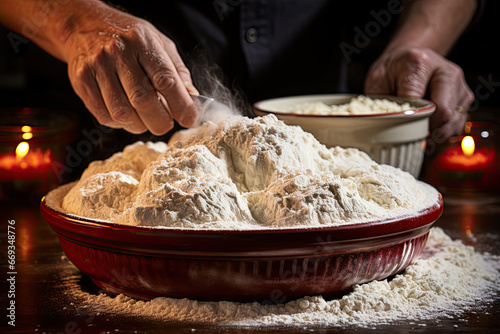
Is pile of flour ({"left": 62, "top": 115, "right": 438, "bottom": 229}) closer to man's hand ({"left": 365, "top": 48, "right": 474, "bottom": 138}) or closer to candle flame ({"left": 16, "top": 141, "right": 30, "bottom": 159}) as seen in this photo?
candle flame ({"left": 16, "top": 141, "right": 30, "bottom": 159})

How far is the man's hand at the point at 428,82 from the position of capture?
176 centimetres

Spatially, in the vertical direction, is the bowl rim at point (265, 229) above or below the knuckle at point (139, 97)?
below

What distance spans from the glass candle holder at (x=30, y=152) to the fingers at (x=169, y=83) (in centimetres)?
55

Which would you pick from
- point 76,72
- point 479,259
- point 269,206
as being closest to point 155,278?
point 269,206

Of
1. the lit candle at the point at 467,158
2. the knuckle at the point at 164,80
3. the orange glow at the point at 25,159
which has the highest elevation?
the knuckle at the point at 164,80

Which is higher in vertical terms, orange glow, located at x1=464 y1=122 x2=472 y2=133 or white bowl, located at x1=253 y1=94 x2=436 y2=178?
white bowl, located at x1=253 y1=94 x2=436 y2=178

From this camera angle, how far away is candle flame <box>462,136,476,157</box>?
5.55ft

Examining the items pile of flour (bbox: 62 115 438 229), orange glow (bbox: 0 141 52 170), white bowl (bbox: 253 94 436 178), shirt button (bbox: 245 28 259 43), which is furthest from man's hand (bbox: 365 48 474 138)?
orange glow (bbox: 0 141 52 170)

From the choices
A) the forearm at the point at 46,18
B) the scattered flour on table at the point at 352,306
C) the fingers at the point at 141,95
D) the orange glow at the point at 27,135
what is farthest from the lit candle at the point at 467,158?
the orange glow at the point at 27,135

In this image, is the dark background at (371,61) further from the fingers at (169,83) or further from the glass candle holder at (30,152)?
the fingers at (169,83)

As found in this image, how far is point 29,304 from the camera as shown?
0.96 meters

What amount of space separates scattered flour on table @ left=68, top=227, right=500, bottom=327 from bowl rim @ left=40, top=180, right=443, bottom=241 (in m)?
0.11

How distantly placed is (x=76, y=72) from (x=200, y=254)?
24.3 inches

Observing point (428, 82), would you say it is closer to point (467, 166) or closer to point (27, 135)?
point (467, 166)
